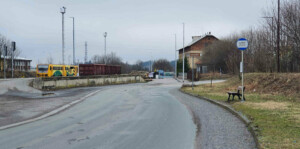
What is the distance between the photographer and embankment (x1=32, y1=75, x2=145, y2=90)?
94.4 ft

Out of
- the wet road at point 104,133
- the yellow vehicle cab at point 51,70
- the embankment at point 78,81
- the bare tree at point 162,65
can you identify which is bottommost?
the wet road at point 104,133

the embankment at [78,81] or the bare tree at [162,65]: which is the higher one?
the bare tree at [162,65]

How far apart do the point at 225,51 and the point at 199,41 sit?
2560cm

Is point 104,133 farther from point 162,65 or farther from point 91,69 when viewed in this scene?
point 162,65

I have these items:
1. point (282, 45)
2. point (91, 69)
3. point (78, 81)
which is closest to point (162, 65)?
point (91, 69)

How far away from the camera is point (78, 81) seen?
35.8 meters

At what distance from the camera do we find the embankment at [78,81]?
1133 inches

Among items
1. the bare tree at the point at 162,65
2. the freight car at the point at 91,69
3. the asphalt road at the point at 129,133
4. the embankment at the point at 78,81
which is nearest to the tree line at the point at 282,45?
the asphalt road at the point at 129,133

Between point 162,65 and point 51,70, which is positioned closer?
point 51,70

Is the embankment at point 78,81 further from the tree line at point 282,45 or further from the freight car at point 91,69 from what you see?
the tree line at point 282,45

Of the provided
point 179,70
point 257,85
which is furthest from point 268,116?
point 179,70

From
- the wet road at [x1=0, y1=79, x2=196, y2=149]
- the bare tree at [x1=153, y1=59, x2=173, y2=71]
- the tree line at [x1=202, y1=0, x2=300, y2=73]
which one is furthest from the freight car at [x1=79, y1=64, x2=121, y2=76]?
the bare tree at [x1=153, y1=59, x2=173, y2=71]

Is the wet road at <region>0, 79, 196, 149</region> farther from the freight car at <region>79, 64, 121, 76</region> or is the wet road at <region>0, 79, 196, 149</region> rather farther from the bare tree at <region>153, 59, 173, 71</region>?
the bare tree at <region>153, 59, 173, 71</region>

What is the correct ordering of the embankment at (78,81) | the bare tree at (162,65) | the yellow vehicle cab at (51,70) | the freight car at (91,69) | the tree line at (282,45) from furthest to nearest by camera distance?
1. the bare tree at (162,65)
2. the freight car at (91,69)
3. the yellow vehicle cab at (51,70)
4. the embankment at (78,81)
5. the tree line at (282,45)
